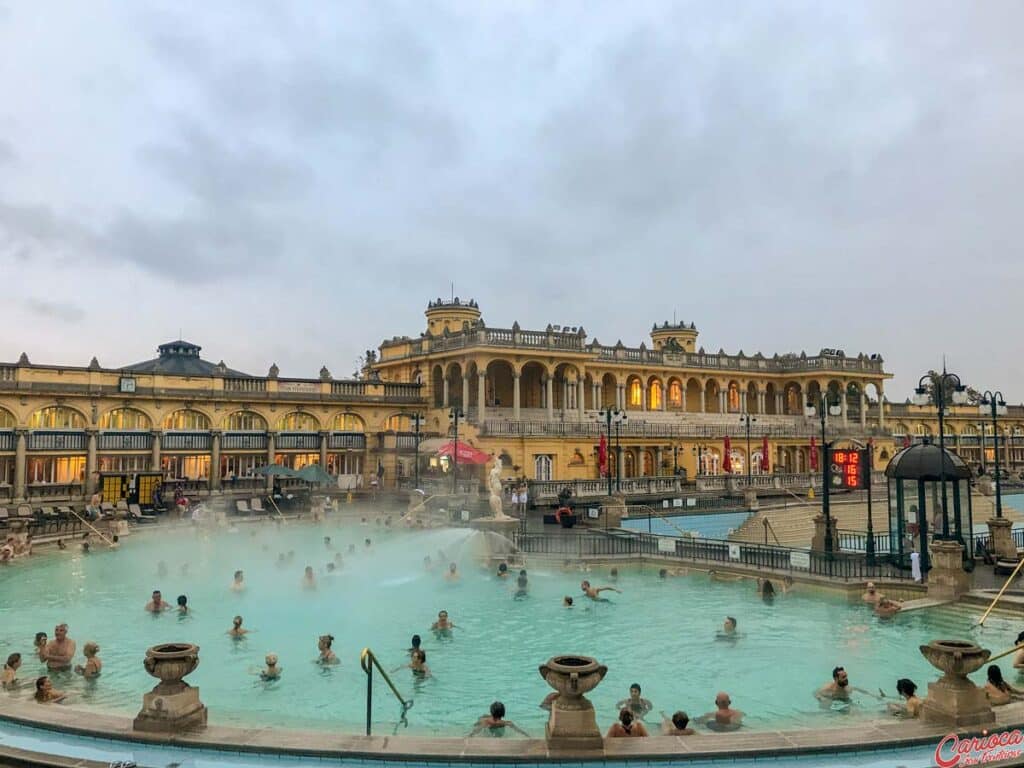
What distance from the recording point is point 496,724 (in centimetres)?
1088

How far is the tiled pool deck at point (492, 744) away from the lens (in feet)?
28.0

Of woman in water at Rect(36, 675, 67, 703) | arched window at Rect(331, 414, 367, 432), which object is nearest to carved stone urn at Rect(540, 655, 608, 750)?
woman in water at Rect(36, 675, 67, 703)

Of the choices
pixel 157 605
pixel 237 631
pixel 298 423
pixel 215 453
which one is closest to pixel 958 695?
pixel 237 631

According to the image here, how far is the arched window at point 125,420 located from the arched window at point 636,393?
36.6 meters

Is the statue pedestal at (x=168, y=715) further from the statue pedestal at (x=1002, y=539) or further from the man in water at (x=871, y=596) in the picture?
the statue pedestal at (x=1002, y=539)

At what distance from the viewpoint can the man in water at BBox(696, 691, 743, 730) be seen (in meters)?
11.5

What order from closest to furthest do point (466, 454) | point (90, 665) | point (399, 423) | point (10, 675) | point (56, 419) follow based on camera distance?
1. point (10, 675)
2. point (90, 665)
3. point (466, 454)
4. point (56, 419)
5. point (399, 423)

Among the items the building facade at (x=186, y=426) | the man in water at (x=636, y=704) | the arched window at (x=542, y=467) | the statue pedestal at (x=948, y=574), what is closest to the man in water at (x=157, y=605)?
the man in water at (x=636, y=704)

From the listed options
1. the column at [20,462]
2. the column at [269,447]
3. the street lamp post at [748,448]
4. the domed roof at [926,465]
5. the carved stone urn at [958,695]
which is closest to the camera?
the carved stone urn at [958,695]

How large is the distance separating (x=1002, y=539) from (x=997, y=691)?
13.5 metres

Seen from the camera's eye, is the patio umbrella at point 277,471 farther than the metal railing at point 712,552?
Yes

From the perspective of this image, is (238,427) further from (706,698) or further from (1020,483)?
(1020,483)

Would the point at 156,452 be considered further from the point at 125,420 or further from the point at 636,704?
the point at 636,704

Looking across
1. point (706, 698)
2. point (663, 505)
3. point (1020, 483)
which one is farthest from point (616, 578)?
point (1020, 483)
